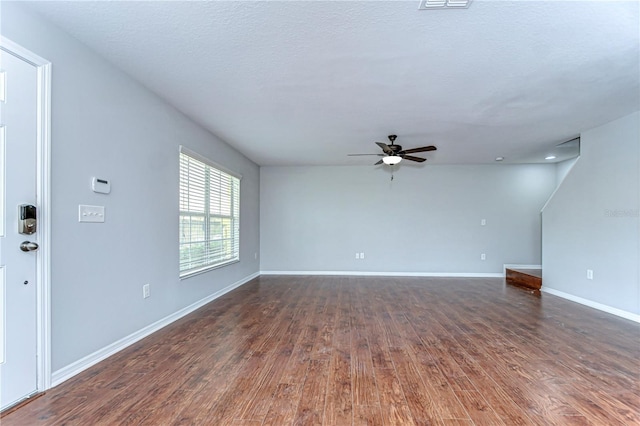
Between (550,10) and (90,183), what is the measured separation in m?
3.40

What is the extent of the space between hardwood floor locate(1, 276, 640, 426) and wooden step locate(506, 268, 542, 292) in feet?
4.47

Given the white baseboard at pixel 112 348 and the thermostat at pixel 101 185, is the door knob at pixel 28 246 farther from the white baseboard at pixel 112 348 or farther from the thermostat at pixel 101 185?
the white baseboard at pixel 112 348

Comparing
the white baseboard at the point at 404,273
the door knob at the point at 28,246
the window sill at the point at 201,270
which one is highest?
the door knob at the point at 28,246

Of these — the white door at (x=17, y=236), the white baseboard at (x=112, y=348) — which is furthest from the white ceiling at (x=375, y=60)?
the white baseboard at (x=112, y=348)

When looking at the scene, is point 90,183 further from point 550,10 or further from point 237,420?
point 550,10

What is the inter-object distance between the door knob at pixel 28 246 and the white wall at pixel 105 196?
0.14 meters

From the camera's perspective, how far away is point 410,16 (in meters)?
1.95

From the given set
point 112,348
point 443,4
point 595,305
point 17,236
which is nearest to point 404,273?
point 595,305

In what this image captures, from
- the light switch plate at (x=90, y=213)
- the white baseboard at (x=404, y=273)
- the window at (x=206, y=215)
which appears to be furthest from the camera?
the white baseboard at (x=404, y=273)

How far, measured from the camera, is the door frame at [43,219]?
6.49 feet

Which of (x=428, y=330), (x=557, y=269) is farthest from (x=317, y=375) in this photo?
(x=557, y=269)

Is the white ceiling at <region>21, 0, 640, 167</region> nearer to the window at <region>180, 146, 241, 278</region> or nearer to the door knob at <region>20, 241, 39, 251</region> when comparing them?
the window at <region>180, 146, 241, 278</region>

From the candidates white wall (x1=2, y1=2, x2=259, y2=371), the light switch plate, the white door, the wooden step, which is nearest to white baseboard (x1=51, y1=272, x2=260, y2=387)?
white wall (x1=2, y1=2, x2=259, y2=371)

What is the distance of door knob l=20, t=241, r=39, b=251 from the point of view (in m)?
1.91
